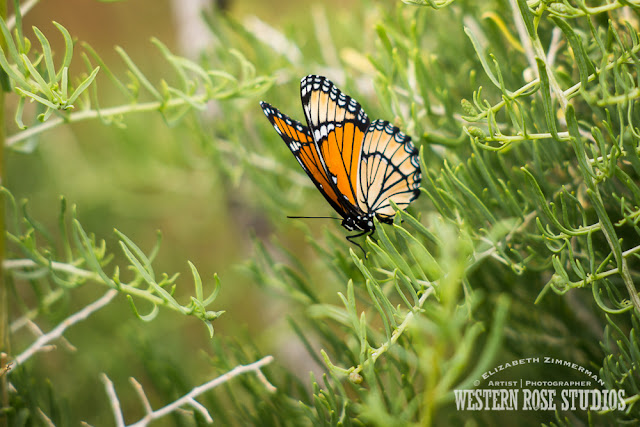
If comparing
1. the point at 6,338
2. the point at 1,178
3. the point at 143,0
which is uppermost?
the point at 143,0

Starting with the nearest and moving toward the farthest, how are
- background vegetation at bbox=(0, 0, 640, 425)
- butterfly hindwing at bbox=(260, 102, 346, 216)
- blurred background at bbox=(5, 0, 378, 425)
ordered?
background vegetation at bbox=(0, 0, 640, 425)
butterfly hindwing at bbox=(260, 102, 346, 216)
blurred background at bbox=(5, 0, 378, 425)

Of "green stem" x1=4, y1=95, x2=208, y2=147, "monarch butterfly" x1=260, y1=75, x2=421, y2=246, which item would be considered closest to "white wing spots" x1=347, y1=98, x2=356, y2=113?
"monarch butterfly" x1=260, y1=75, x2=421, y2=246

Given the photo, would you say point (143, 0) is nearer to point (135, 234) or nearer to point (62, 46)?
point (62, 46)

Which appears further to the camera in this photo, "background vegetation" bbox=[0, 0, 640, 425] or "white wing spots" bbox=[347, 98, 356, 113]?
"white wing spots" bbox=[347, 98, 356, 113]

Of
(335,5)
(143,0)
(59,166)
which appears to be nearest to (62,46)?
(143,0)

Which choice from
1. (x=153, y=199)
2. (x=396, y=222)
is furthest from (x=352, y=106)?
(x=153, y=199)

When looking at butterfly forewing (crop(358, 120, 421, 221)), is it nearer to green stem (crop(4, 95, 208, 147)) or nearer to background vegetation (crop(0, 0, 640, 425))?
background vegetation (crop(0, 0, 640, 425))

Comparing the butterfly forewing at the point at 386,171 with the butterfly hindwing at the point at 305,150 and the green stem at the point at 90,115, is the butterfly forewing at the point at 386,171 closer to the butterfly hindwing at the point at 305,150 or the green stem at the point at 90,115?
the butterfly hindwing at the point at 305,150
